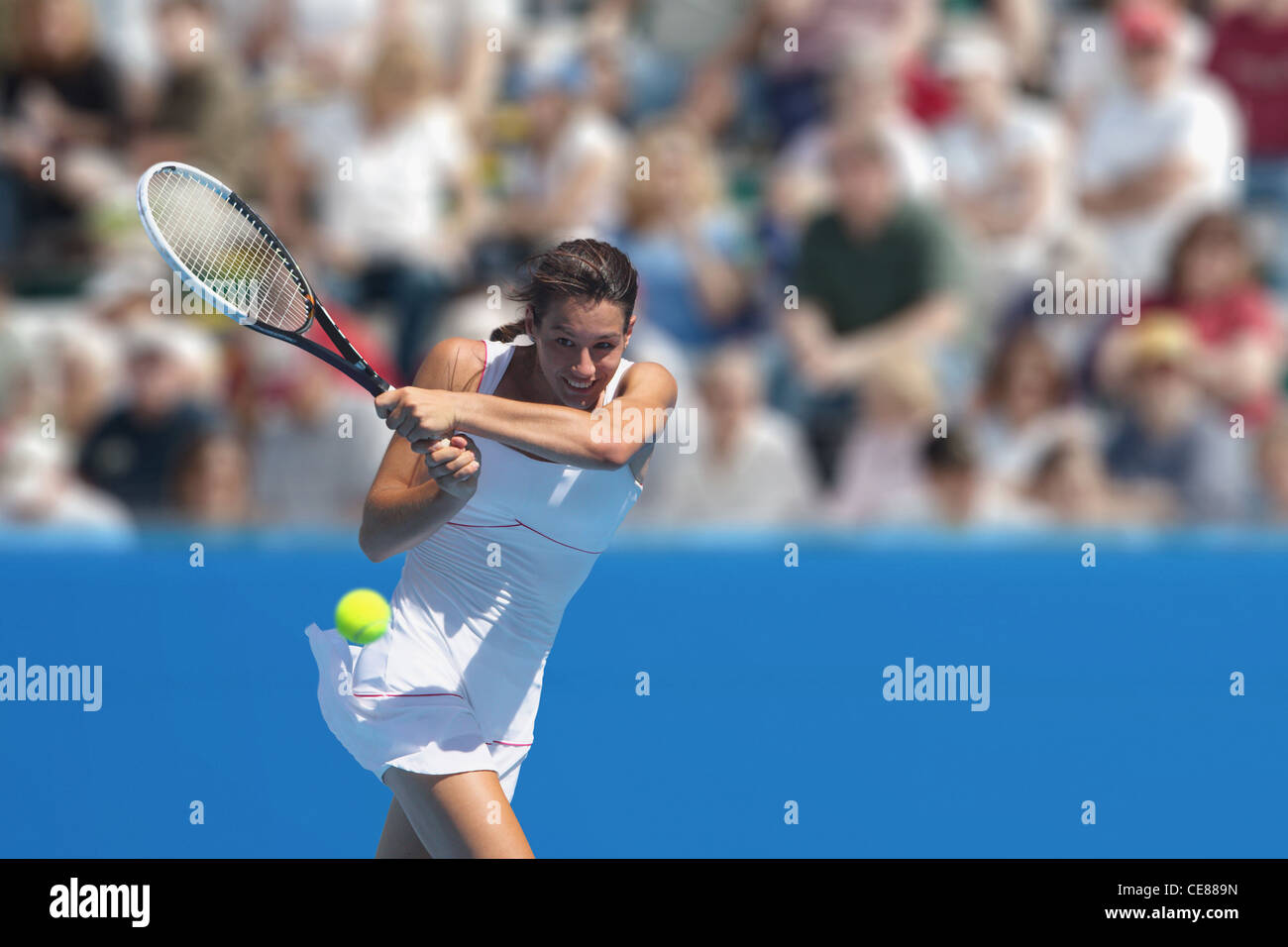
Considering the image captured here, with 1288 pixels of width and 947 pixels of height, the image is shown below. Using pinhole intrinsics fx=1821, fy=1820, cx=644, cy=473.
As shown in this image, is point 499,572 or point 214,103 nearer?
point 499,572

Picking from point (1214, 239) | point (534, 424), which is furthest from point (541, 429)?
point (1214, 239)

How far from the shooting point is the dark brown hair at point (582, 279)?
3109 mm

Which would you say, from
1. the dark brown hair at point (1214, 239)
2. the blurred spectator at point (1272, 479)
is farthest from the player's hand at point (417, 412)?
the dark brown hair at point (1214, 239)

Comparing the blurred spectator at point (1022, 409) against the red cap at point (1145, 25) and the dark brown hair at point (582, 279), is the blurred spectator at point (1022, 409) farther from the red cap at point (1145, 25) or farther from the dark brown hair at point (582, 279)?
the dark brown hair at point (582, 279)

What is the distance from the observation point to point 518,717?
3.40 metres

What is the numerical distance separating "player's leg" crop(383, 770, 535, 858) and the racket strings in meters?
0.86

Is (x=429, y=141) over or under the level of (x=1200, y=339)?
over

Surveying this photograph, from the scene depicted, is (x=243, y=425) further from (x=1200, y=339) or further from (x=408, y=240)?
(x=1200, y=339)

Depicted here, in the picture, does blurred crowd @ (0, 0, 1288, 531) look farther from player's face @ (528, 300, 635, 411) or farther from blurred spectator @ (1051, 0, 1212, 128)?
player's face @ (528, 300, 635, 411)

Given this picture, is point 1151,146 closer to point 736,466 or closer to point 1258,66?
point 1258,66

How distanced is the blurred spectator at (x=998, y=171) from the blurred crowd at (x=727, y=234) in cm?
1

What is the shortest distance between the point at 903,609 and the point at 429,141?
242cm

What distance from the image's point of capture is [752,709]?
4941mm
